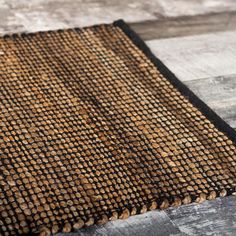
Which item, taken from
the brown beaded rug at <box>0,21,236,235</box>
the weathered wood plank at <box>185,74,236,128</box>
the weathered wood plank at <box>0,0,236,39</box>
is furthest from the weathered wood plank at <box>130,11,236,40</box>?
the weathered wood plank at <box>185,74,236,128</box>

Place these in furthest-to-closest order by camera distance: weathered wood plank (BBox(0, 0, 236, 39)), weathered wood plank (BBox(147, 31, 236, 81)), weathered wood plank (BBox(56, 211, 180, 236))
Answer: weathered wood plank (BBox(0, 0, 236, 39)) < weathered wood plank (BBox(147, 31, 236, 81)) < weathered wood plank (BBox(56, 211, 180, 236))

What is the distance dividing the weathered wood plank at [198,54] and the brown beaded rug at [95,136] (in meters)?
0.09

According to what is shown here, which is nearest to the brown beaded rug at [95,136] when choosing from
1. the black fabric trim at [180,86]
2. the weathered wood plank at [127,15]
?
the black fabric trim at [180,86]

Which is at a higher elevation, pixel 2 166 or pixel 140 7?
pixel 140 7

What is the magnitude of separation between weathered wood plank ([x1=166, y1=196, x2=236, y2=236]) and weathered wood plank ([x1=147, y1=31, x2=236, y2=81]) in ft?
2.74

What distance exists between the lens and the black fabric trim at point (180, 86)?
2.21 m

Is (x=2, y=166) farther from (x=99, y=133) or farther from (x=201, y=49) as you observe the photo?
(x=201, y=49)

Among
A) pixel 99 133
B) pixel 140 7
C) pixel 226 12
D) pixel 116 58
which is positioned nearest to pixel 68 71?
pixel 116 58

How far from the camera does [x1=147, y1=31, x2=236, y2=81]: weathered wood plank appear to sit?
2604 millimetres

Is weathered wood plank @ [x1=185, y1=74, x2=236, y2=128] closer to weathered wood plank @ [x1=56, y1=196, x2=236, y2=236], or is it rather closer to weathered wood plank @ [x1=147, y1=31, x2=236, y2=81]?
weathered wood plank @ [x1=147, y1=31, x2=236, y2=81]

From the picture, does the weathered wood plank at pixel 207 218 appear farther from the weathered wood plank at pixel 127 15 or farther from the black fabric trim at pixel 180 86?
the weathered wood plank at pixel 127 15

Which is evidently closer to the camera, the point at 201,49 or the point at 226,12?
the point at 201,49

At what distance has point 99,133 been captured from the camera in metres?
2.09

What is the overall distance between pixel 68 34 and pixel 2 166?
1.08m
